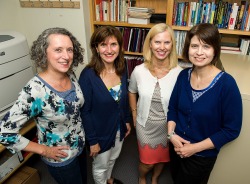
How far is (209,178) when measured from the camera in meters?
1.42

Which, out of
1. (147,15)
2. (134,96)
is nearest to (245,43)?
(147,15)

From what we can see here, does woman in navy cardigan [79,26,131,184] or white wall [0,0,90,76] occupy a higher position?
white wall [0,0,90,76]

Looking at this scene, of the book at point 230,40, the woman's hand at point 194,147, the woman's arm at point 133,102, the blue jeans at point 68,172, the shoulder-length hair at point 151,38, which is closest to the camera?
the woman's hand at point 194,147

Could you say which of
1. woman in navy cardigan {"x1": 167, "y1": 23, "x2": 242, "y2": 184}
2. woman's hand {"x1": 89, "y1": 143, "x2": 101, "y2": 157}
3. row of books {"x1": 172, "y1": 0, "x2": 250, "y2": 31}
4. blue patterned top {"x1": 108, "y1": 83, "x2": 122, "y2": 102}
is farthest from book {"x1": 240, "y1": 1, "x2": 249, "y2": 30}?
woman's hand {"x1": 89, "y1": 143, "x2": 101, "y2": 157}

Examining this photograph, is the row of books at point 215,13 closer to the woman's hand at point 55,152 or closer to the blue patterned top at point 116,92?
the blue patterned top at point 116,92

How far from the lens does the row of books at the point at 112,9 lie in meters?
2.31

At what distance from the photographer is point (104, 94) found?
53.5 inches

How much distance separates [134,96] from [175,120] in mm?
444

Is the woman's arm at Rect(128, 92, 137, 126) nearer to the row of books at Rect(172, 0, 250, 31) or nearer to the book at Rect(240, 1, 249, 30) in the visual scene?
the row of books at Rect(172, 0, 250, 31)

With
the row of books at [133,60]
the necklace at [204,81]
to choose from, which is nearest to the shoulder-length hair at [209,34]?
the necklace at [204,81]

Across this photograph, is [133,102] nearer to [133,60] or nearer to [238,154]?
[238,154]

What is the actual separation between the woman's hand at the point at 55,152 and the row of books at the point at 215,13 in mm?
1685

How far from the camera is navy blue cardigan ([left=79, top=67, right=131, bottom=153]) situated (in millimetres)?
1342

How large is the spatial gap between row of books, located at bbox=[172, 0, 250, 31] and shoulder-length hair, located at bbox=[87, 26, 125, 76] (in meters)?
1.01
